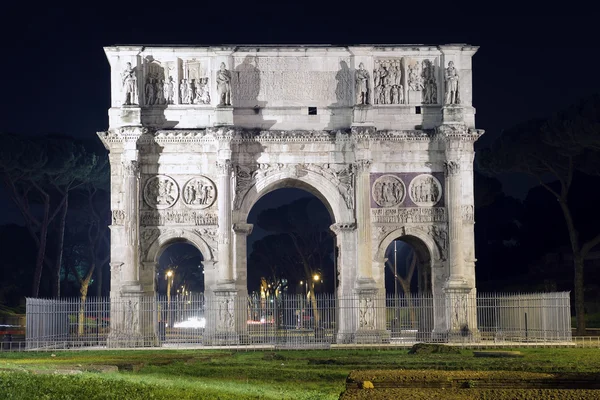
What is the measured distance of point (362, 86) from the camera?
3453 cm

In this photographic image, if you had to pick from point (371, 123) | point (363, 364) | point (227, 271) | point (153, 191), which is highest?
point (371, 123)

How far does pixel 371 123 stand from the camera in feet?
112

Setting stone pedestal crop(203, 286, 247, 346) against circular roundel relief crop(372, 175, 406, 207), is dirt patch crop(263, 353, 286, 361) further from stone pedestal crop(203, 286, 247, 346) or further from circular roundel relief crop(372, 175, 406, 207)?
A: circular roundel relief crop(372, 175, 406, 207)

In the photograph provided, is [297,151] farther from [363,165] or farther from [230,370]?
[230,370]

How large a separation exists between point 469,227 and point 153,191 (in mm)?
11227

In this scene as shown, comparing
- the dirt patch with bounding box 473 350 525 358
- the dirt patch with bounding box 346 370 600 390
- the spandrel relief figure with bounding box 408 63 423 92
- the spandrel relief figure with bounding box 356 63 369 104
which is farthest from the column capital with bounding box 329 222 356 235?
the dirt patch with bounding box 346 370 600 390

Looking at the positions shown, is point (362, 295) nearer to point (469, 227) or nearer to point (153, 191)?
point (469, 227)

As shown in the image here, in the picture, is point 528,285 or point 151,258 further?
point 528,285

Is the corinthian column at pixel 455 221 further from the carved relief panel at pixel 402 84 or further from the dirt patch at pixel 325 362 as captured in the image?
the dirt patch at pixel 325 362

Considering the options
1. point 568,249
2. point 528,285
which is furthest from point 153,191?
point 568,249

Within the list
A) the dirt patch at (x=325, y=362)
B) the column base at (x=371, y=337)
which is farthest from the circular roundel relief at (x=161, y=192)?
the dirt patch at (x=325, y=362)

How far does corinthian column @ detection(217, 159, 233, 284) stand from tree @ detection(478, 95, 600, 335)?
14456mm

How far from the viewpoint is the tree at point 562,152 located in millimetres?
39562

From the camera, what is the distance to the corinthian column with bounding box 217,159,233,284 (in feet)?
111
